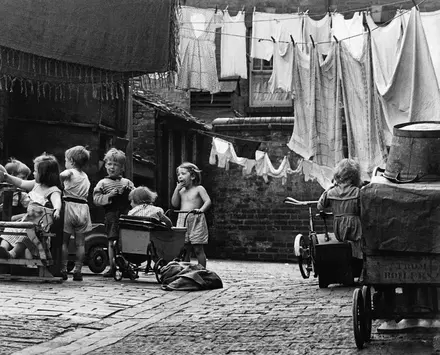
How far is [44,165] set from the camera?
39.6 feet

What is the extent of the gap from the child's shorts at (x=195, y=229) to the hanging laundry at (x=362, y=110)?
5.65 metres

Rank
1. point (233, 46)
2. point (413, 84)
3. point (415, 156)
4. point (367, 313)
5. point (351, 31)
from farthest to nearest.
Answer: point (233, 46)
point (351, 31)
point (413, 84)
point (415, 156)
point (367, 313)

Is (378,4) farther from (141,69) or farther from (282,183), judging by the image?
(141,69)

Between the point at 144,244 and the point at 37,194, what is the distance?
1.39 m

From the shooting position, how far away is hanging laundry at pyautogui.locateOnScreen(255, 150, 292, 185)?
24.2 meters

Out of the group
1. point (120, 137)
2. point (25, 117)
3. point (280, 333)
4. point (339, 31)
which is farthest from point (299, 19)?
point (280, 333)

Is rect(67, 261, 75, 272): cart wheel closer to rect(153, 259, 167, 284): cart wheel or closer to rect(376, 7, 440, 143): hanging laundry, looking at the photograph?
rect(153, 259, 167, 284): cart wheel

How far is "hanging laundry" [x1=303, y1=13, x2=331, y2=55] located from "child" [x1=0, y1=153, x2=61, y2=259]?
9.40 metres

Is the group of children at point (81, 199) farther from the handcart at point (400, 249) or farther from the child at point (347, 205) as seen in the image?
the handcart at point (400, 249)

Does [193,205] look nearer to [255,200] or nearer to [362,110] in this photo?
[362,110]

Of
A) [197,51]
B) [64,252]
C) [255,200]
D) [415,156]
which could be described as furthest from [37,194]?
[255,200]

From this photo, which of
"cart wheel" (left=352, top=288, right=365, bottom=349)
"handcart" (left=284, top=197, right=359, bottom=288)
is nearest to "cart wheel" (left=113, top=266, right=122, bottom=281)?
"handcart" (left=284, top=197, right=359, bottom=288)

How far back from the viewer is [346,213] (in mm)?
11852

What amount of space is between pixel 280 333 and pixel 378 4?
948 inches
